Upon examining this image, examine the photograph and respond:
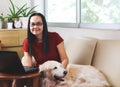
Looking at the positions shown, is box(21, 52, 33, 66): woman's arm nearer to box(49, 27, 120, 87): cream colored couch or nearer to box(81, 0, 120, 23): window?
box(49, 27, 120, 87): cream colored couch

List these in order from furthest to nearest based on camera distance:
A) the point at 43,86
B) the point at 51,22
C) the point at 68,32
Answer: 1. the point at 51,22
2. the point at 68,32
3. the point at 43,86

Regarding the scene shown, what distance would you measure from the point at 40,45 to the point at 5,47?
1299 mm

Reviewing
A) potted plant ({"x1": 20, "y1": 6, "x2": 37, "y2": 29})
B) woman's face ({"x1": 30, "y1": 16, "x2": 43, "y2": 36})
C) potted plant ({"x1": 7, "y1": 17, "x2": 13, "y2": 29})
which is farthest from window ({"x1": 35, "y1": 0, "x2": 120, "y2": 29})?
woman's face ({"x1": 30, "y1": 16, "x2": 43, "y2": 36})

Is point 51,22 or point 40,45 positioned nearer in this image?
point 40,45

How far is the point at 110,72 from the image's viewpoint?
2.25 metres

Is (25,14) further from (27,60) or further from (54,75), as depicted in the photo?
(54,75)

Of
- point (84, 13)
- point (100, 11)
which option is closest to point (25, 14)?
point (84, 13)

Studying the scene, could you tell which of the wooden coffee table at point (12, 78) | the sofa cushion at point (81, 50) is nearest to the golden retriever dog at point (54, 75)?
the wooden coffee table at point (12, 78)

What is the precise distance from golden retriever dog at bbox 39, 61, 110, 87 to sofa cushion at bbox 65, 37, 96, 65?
0.17 metres

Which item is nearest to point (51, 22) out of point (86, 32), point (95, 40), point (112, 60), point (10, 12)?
point (10, 12)

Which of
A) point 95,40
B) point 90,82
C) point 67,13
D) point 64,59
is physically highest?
point 67,13

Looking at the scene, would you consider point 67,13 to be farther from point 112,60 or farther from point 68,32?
point 112,60

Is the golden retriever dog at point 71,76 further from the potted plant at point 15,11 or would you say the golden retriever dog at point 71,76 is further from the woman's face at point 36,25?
the potted plant at point 15,11

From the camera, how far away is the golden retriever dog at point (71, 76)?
2031 millimetres
